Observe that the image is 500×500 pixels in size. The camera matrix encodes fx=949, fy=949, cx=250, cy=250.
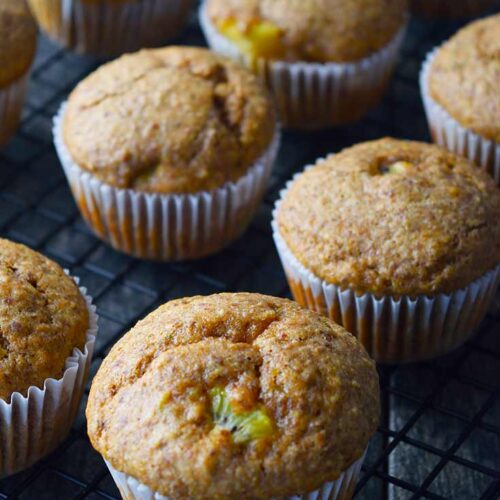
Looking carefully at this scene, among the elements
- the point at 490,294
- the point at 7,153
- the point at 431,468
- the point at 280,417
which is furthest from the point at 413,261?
the point at 7,153

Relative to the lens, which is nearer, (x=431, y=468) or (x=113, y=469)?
(x=113, y=469)

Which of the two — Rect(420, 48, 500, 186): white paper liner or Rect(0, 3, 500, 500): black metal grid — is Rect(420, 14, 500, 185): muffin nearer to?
Rect(420, 48, 500, 186): white paper liner

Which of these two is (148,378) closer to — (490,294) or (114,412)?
(114,412)

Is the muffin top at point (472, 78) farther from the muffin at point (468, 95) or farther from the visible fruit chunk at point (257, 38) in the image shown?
the visible fruit chunk at point (257, 38)

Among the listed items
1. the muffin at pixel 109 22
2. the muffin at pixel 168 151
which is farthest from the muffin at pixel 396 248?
the muffin at pixel 109 22

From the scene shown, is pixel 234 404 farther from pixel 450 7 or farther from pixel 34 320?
pixel 450 7

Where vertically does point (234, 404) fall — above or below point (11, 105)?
above

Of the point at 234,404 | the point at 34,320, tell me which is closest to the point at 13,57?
the point at 34,320
